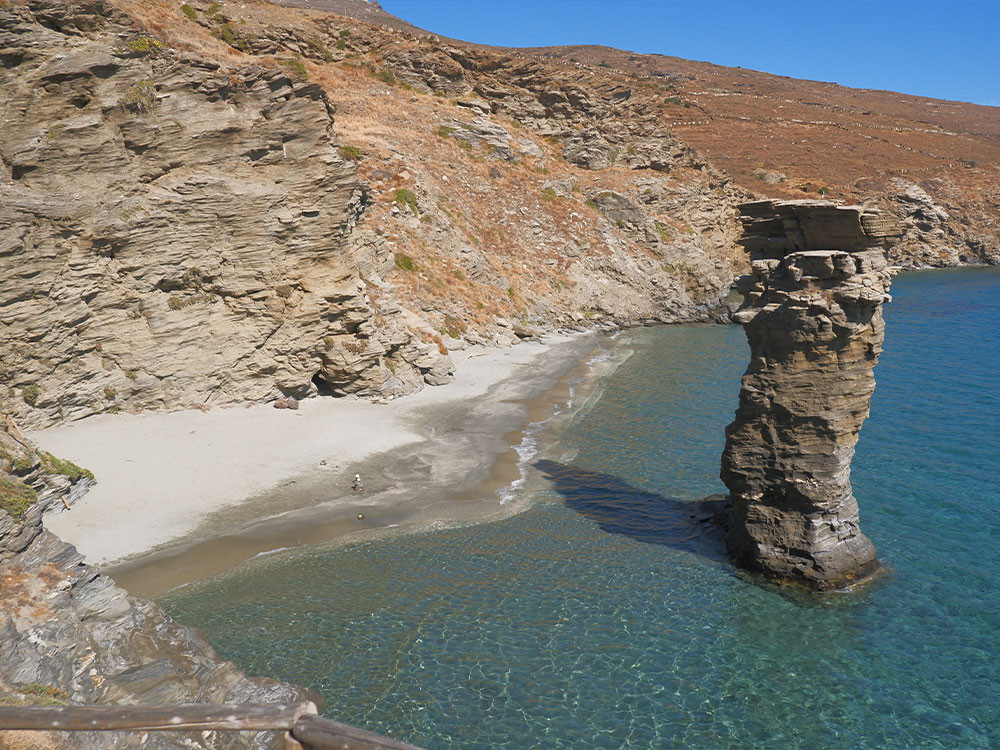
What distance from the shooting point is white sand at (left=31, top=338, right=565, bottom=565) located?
1739cm

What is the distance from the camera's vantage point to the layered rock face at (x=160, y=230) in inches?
839

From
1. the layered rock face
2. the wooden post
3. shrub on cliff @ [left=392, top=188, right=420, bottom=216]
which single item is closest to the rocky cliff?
the wooden post

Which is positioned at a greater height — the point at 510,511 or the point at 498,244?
the point at 498,244

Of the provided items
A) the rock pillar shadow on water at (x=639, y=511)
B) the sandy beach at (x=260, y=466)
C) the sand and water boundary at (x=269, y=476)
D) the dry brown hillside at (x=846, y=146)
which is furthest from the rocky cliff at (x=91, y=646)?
the dry brown hillside at (x=846, y=146)

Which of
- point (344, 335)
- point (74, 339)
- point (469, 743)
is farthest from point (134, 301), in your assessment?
point (469, 743)

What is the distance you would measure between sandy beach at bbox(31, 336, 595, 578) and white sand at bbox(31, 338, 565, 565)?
0.04m

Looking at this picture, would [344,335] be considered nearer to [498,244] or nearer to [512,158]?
[498,244]

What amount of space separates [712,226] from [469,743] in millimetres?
55195

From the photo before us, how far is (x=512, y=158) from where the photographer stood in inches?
2158

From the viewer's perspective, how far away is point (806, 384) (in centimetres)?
1541

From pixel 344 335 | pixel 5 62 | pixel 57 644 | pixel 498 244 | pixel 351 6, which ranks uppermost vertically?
pixel 351 6

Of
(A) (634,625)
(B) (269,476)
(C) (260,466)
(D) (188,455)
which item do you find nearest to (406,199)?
(C) (260,466)

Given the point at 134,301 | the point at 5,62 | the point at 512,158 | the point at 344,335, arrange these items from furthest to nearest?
the point at 512,158 → the point at 344,335 → the point at 134,301 → the point at 5,62

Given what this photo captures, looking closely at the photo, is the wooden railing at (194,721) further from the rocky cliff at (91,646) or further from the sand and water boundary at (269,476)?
the sand and water boundary at (269,476)
